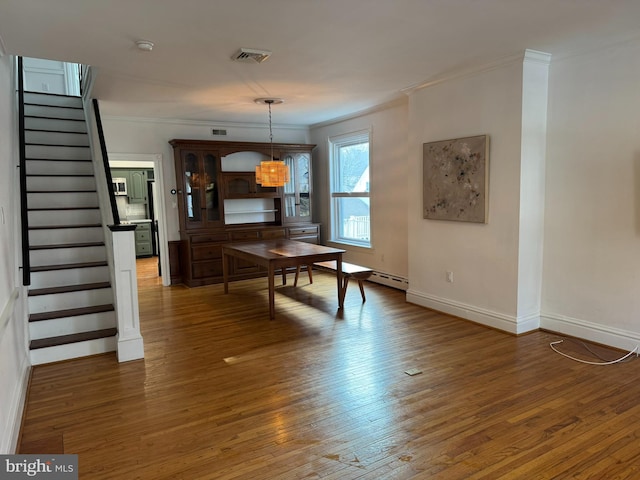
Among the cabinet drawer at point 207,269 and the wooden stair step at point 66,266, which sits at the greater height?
the wooden stair step at point 66,266

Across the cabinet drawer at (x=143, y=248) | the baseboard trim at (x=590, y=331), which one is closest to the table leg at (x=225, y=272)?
the baseboard trim at (x=590, y=331)

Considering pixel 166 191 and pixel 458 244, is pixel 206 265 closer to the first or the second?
pixel 166 191

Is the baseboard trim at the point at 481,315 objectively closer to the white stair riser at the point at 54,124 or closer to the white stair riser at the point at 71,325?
the white stair riser at the point at 71,325

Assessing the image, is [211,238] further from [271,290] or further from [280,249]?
[271,290]

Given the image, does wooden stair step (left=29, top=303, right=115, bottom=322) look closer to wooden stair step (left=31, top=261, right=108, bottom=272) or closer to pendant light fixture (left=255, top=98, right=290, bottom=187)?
wooden stair step (left=31, top=261, right=108, bottom=272)

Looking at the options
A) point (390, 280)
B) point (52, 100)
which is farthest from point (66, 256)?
point (390, 280)

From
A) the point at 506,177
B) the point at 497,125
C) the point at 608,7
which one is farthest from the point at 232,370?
the point at 608,7

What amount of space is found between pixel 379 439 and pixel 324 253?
8.71 feet

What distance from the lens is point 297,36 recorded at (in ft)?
10.0

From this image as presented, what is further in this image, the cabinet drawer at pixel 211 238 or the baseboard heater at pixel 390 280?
the cabinet drawer at pixel 211 238

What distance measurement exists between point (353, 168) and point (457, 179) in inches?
104

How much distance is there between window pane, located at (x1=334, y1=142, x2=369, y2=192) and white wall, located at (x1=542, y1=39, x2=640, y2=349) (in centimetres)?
294

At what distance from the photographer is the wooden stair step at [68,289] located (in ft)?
12.2

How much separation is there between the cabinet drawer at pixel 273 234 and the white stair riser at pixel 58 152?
2.69 metres
